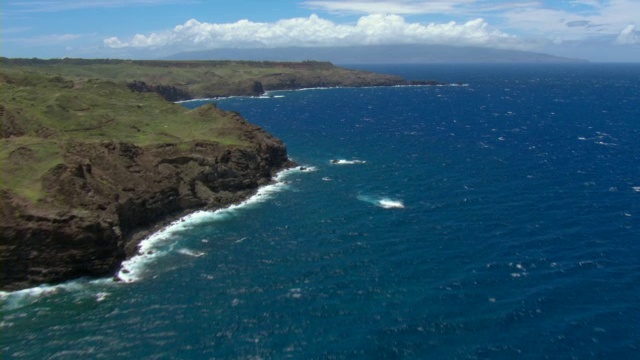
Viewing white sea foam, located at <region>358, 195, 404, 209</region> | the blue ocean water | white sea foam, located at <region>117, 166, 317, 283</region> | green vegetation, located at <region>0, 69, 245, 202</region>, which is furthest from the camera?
white sea foam, located at <region>358, 195, 404, 209</region>

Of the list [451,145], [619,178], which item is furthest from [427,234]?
[451,145]

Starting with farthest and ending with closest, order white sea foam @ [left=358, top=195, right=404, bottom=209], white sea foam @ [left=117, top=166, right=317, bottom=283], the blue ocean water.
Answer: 1. white sea foam @ [left=358, top=195, right=404, bottom=209]
2. white sea foam @ [left=117, top=166, right=317, bottom=283]
3. the blue ocean water

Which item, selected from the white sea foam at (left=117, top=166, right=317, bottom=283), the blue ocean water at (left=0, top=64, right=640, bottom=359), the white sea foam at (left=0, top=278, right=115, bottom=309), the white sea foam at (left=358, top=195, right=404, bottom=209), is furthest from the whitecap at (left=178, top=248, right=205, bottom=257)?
the white sea foam at (left=358, top=195, right=404, bottom=209)

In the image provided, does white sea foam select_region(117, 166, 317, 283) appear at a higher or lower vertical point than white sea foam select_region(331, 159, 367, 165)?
lower

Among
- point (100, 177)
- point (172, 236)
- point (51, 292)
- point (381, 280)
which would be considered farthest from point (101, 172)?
point (381, 280)

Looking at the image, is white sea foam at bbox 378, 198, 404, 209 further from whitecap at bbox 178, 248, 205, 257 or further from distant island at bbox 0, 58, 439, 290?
whitecap at bbox 178, 248, 205, 257
